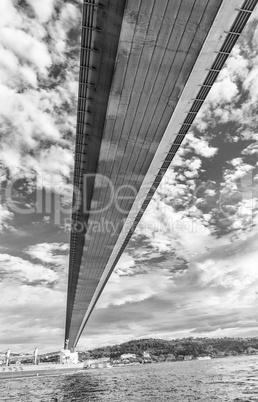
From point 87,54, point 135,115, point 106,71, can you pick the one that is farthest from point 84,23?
point 135,115

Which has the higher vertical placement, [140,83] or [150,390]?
Answer: [140,83]

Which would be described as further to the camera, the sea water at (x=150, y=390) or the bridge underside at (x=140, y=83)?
the sea water at (x=150, y=390)

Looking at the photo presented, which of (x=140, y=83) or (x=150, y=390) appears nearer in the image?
(x=140, y=83)

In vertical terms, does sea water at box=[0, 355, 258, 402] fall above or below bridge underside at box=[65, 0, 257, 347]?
below

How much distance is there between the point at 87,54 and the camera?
55.7 feet

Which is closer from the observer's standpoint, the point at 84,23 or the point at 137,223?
the point at 84,23

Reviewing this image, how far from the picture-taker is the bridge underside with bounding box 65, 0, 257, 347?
14.1 meters

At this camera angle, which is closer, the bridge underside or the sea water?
the bridge underside

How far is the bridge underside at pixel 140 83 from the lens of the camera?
14070 mm

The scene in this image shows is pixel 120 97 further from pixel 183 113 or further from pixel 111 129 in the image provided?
pixel 183 113

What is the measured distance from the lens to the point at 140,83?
17.5m

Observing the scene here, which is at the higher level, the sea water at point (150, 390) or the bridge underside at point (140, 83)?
the bridge underside at point (140, 83)

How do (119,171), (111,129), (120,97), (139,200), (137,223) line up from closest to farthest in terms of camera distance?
(120,97) < (111,129) < (119,171) < (139,200) < (137,223)

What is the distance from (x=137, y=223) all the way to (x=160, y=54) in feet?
86.4
